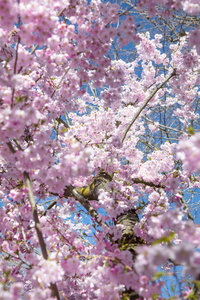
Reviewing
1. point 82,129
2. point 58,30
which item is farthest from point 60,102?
point 82,129

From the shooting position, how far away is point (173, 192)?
3408mm

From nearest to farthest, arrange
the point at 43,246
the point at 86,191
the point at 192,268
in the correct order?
the point at 192,268, the point at 43,246, the point at 86,191

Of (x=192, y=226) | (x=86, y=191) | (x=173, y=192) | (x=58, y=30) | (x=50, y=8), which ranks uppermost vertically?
(x=58, y=30)

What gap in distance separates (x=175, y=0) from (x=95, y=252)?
11.1 ft

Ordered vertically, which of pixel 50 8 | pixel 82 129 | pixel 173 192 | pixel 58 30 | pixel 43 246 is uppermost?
pixel 82 129

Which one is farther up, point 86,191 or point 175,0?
point 175,0

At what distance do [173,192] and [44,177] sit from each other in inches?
78.8

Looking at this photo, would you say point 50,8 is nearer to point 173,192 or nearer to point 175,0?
point 175,0

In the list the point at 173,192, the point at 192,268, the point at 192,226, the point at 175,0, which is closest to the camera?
the point at 192,268

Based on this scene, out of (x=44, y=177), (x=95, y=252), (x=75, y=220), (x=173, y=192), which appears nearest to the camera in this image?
(x=44, y=177)

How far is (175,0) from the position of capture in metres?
2.77

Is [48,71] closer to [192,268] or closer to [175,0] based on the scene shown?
[175,0]

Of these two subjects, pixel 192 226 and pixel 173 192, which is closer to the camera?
pixel 192 226

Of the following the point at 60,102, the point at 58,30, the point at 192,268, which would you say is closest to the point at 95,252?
the point at 192,268
